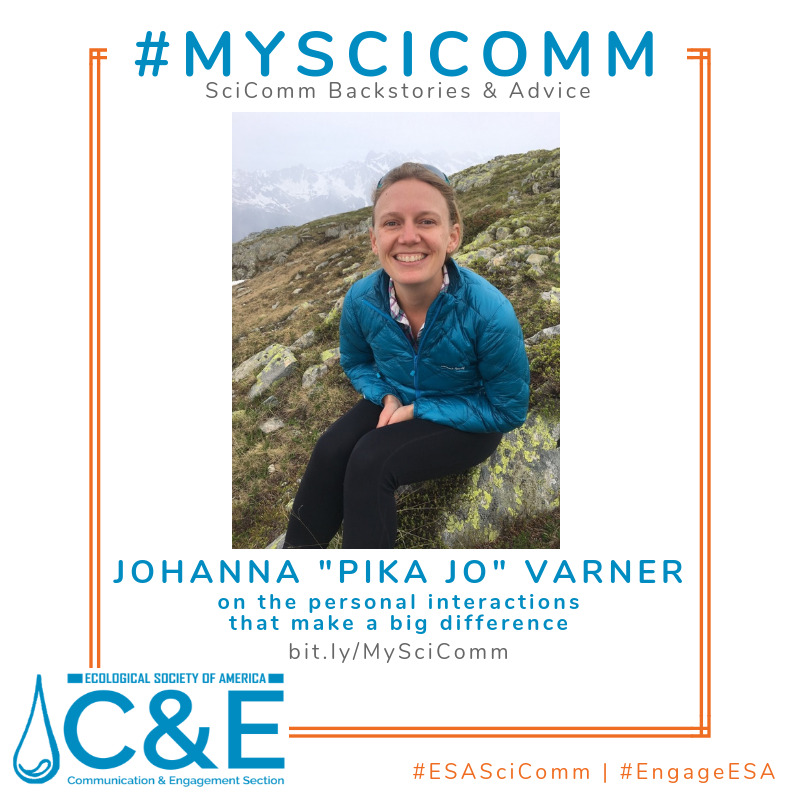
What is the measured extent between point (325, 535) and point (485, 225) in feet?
35.9

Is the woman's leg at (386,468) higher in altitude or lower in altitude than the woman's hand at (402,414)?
lower

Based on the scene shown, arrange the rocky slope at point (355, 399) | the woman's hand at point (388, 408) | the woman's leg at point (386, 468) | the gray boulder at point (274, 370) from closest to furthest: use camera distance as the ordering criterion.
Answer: the woman's leg at point (386, 468) → the woman's hand at point (388, 408) → the rocky slope at point (355, 399) → the gray boulder at point (274, 370)

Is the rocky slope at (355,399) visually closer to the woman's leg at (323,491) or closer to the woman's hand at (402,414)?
the woman's leg at (323,491)

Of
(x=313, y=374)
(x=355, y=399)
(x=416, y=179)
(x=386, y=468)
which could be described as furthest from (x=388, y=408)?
(x=313, y=374)

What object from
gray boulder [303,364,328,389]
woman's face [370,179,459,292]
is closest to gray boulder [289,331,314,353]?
gray boulder [303,364,328,389]

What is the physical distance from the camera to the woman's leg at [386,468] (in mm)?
3383

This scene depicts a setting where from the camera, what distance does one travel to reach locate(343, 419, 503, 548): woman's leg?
3383mm

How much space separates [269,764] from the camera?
3.18 metres

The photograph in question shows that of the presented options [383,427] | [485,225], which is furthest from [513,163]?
[383,427]

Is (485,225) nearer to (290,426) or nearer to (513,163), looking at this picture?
(290,426)

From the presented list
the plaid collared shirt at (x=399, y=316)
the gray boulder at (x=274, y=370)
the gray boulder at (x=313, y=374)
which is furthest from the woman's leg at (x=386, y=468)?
the gray boulder at (x=274, y=370)

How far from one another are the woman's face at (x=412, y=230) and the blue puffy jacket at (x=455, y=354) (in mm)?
251

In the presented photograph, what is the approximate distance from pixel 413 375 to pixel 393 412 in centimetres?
34

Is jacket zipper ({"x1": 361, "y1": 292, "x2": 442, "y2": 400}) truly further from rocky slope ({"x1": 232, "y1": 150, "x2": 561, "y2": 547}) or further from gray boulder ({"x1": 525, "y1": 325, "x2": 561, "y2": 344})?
gray boulder ({"x1": 525, "y1": 325, "x2": 561, "y2": 344})
